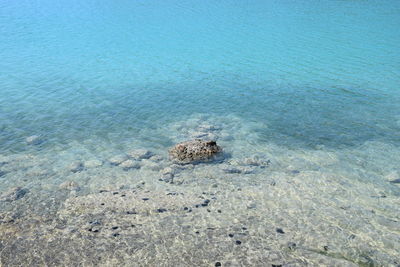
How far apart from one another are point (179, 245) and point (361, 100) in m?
17.0

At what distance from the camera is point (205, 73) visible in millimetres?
27094

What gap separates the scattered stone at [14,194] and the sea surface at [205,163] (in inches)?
2.9

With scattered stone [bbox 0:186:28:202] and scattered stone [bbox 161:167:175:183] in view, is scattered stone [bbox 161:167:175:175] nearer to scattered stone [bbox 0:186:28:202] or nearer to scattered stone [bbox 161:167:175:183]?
scattered stone [bbox 161:167:175:183]

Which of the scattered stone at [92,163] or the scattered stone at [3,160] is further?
the scattered stone at [3,160]

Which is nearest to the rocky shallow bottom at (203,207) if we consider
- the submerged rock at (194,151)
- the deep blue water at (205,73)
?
the submerged rock at (194,151)

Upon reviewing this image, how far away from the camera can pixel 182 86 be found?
2445cm

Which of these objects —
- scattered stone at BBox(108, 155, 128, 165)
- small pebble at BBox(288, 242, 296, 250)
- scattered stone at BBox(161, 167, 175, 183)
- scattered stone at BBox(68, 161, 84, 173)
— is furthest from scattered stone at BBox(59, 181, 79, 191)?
small pebble at BBox(288, 242, 296, 250)

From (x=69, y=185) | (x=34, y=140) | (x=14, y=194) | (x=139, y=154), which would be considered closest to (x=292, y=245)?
(x=139, y=154)

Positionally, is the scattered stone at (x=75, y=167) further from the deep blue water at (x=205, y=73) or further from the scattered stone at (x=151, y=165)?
the deep blue water at (x=205, y=73)

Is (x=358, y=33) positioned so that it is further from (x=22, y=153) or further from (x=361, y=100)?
(x=22, y=153)

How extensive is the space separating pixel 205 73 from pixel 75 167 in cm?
1532

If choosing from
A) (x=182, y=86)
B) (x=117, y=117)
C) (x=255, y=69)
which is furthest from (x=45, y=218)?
(x=255, y=69)

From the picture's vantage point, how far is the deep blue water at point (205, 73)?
1864 cm

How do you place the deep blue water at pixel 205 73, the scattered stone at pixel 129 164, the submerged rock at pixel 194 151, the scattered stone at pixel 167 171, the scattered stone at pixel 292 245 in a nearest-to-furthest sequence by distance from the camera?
the scattered stone at pixel 292 245 → the scattered stone at pixel 167 171 → the scattered stone at pixel 129 164 → the submerged rock at pixel 194 151 → the deep blue water at pixel 205 73
